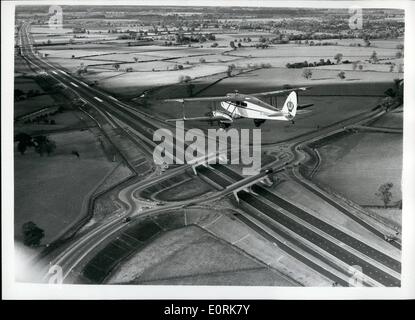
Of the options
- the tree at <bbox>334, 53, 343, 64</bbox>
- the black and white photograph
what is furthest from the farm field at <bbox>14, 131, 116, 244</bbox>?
the tree at <bbox>334, 53, 343, 64</bbox>

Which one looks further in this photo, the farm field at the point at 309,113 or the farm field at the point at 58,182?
the farm field at the point at 309,113

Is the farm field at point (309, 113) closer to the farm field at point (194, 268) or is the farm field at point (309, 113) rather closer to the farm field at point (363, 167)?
the farm field at point (363, 167)

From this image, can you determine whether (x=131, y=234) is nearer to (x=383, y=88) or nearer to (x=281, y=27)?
(x=281, y=27)

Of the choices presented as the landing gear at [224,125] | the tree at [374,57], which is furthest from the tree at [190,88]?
the tree at [374,57]

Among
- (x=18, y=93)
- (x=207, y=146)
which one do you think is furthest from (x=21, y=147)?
(x=207, y=146)

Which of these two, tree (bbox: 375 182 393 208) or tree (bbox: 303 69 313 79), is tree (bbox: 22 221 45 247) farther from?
tree (bbox: 375 182 393 208)
